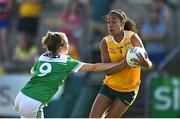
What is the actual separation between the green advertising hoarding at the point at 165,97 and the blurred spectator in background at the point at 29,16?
352cm

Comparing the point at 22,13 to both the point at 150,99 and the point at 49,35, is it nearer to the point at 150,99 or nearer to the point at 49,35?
the point at 150,99

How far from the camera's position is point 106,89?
10.3m

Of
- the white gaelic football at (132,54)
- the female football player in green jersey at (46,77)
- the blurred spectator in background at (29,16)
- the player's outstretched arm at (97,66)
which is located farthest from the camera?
the blurred spectator in background at (29,16)

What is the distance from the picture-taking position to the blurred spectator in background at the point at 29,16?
54.9 ft

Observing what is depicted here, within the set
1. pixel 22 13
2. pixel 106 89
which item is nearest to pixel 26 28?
pixel 22 13

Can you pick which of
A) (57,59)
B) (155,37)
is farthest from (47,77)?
(155,37)

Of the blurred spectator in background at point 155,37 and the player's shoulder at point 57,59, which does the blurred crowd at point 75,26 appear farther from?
the player's shoulder at point 57,59

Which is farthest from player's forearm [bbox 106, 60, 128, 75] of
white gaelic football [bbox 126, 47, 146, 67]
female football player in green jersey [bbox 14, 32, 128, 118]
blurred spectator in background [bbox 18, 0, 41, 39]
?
blurred spectator in background [bbox 18, 0, 41, 39]

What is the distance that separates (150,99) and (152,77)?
0.48 metres

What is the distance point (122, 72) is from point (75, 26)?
6.04 m

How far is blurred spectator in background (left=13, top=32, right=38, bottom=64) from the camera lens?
53.7ft

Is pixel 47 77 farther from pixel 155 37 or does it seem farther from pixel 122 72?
pixel 155 37

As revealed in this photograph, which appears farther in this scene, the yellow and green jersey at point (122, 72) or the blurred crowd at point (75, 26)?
Result: the blurred crowd at point (75, 26)

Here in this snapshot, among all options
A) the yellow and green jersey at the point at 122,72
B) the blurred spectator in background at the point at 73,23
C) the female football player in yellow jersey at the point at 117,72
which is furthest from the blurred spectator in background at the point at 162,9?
the yellow and green jersey at the point at 122,72
